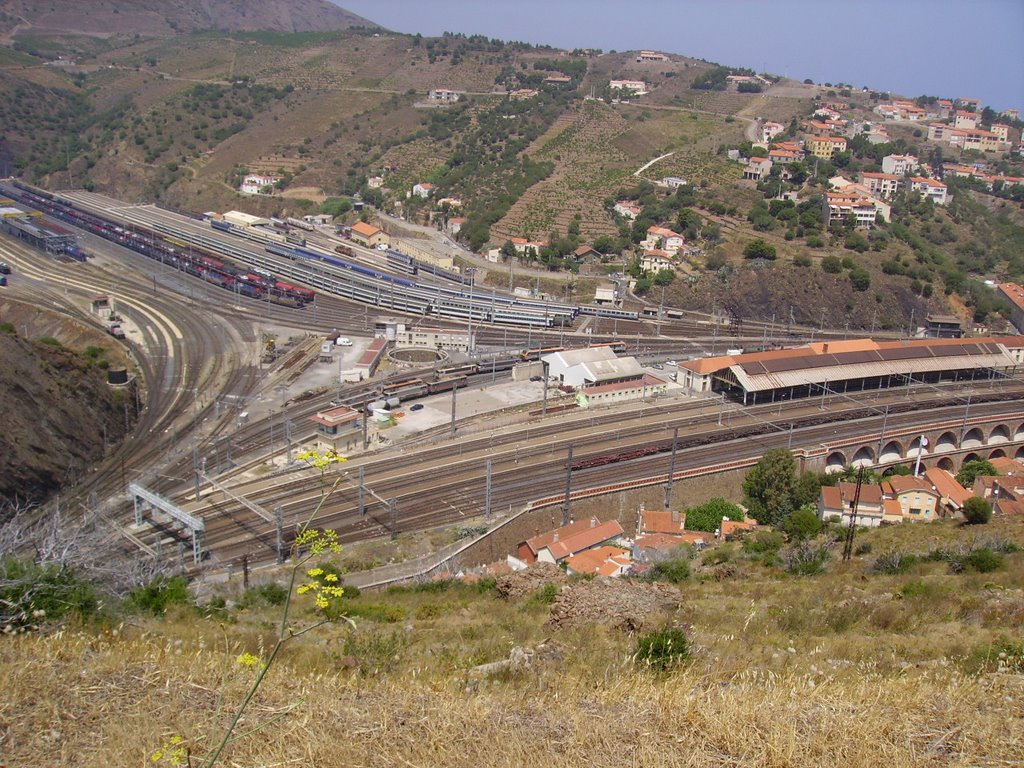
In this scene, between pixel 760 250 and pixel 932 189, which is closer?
pixel 760 250

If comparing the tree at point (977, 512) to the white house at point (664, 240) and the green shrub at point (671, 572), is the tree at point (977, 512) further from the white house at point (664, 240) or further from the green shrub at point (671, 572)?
the white house at point (664, 240)

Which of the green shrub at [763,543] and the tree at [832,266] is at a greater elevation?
the tree at [832,266]

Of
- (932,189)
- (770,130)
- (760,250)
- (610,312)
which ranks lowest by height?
(610,312)

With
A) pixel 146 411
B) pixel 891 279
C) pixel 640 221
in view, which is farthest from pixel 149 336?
pixel 891 279

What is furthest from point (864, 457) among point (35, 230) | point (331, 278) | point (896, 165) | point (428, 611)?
point (35, 230)

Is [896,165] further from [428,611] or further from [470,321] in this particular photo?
[428,611]

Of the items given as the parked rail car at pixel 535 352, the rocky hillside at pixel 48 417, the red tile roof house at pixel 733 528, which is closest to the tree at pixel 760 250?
the parked rail car at pixel 535 352
